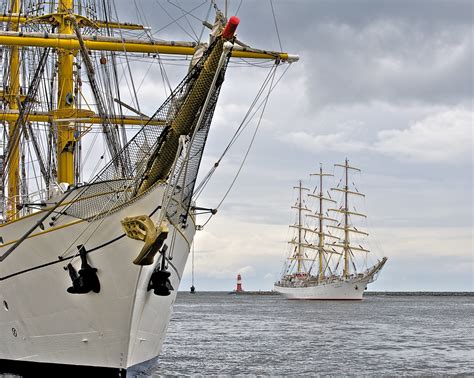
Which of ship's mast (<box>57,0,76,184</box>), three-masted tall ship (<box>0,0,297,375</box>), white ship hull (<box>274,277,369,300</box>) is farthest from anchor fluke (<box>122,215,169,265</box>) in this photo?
white ship hull (<box>274,277,369,300</box>)

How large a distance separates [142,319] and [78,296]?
148cm

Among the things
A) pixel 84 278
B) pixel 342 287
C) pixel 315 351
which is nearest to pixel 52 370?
pixel 84 278

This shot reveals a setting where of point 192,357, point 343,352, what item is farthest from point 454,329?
point 192,357

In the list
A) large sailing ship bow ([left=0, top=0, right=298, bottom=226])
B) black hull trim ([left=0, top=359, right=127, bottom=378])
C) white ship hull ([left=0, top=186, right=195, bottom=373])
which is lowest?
black hull trim ([left=0, top=359, right=127, bottom=378])

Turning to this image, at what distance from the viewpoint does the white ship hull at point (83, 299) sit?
16.9 m

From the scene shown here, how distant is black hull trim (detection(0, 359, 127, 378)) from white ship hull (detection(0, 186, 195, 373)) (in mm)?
87

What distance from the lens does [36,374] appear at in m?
18.7

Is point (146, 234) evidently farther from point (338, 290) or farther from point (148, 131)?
point (338, 290)

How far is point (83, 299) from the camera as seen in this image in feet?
57.1

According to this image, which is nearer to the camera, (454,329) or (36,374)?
(36,374)

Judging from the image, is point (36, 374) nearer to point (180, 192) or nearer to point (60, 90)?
point (180, 192)

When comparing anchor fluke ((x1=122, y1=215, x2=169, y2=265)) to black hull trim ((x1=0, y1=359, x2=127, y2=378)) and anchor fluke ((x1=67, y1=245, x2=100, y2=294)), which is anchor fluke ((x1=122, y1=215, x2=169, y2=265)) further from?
black hull trim ((x1=0, y1=359, x2=127, y2=378))

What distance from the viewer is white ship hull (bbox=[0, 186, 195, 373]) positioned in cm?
1692

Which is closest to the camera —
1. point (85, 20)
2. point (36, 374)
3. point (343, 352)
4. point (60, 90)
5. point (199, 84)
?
point (199, 84)
